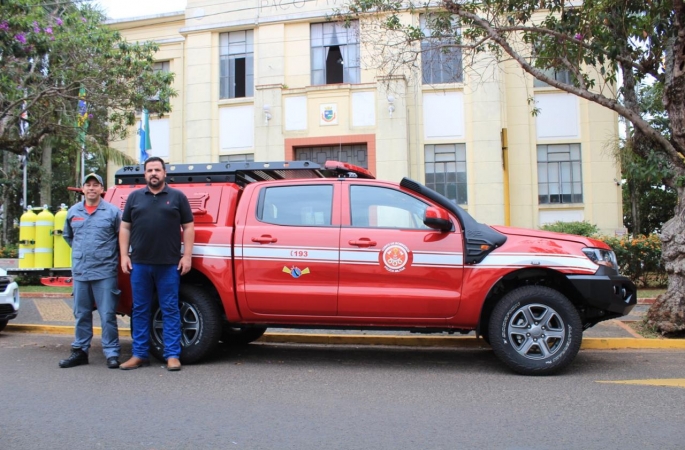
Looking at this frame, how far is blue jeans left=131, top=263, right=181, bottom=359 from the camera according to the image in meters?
6.04

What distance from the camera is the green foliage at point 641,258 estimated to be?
519 inches

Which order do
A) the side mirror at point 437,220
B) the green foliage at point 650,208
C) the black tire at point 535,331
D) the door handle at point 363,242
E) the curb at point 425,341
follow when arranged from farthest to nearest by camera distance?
1. the green foliage at point 650,208
2. the curb at point 425,341
3. the door handle at point 363,242
4. the side mirror at point 437,220
5. the black tire at point 535,331

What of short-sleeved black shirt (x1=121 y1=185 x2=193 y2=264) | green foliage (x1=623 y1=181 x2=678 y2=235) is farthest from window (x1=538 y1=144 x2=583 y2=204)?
green foliage (x1=623 y1=181 x2=678 y2=235)

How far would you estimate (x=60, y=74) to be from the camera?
1398 centimetres

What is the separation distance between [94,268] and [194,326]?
1.12m

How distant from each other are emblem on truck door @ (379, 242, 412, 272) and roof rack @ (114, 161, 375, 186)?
1.12 meters

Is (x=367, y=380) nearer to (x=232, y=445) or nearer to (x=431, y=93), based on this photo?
(x=232, y=445)

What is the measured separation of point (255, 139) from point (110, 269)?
12550 mm

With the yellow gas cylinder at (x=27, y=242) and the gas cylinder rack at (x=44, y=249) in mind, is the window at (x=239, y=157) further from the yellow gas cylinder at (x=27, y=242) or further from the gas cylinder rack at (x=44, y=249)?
the gas cylinder rack at (x=44, y=249)

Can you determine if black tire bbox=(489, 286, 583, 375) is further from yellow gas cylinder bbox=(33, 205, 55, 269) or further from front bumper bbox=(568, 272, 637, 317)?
yellow gas cylinder bbox=(33, 205, 55, 269)

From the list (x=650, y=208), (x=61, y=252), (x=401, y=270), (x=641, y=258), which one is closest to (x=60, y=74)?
(x=61, y=252)

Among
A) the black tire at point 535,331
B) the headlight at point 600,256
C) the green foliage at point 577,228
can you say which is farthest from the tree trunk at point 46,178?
the headlight at point 600,256

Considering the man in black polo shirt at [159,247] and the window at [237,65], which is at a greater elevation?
the window at [237,65]

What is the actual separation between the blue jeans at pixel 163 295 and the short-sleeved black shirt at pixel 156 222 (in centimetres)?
10
